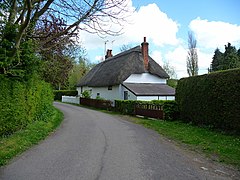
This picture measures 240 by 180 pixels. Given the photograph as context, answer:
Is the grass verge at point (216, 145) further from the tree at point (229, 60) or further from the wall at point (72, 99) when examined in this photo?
the tree at point (229, 60)

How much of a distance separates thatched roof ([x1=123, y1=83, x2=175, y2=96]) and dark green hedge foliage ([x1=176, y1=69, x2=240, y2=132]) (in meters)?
12.7

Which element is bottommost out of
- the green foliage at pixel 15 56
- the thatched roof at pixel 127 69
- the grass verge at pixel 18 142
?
the grass verge at pixel 18 142

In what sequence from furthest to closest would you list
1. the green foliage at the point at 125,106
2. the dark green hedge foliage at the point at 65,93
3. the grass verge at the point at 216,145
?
1. the dark green hedge foliage at the point at 65,93
2. the green foliage at the point at 125,106
3. the grass verge at the point at 216,145

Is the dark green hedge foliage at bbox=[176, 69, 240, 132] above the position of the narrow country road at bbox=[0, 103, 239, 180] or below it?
above

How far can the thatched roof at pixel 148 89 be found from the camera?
30.5 m

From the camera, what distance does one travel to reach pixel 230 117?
1224cm

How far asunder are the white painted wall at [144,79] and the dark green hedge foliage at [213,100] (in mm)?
16914

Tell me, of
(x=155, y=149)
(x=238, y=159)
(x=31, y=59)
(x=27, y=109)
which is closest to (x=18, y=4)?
(x=31, y=59)

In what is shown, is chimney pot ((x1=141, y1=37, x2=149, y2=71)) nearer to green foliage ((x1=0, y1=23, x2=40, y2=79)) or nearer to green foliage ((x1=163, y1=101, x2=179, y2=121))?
green foliage ((x1=163, y1=101, x2=179, y2=121))

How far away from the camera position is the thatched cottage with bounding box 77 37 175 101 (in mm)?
31719

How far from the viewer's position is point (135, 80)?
35031 millimetres

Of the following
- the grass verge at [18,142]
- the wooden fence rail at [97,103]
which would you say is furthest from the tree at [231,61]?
the grass verge at [18,142]

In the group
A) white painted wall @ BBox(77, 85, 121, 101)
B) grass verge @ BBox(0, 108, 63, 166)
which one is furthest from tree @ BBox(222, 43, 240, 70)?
grass verge @ BBox(0, 108, 63, 166)

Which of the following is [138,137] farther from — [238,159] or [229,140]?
[238,159]
